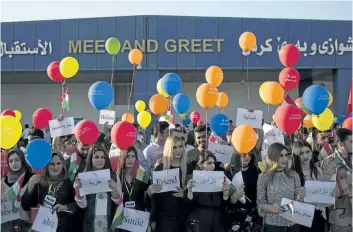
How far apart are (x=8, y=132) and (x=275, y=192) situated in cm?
280

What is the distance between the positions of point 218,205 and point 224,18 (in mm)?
13607

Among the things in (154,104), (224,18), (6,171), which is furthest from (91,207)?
(224,18)

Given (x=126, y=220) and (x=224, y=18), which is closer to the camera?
(x=126, y=220)

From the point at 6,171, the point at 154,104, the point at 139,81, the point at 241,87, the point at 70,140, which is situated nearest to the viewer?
the point at 6,171

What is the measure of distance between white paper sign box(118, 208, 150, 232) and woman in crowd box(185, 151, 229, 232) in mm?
450

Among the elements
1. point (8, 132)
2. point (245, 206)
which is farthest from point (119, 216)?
point (8, 132)

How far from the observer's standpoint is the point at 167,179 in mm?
4133

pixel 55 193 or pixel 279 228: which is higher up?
pixel 55 193

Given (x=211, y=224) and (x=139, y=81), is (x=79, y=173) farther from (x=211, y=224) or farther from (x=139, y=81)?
(x=139, y=81)

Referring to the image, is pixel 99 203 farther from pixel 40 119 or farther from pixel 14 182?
pixel 40 119

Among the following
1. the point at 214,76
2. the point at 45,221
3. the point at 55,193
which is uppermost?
the point at 214,76

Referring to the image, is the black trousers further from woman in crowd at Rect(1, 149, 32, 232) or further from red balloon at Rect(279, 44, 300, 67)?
red balloon at Rect(279, 44, 300, 67)

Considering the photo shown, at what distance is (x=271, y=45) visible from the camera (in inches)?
656

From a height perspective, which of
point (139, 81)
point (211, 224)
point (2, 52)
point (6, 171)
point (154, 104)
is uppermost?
point (2, 52)
